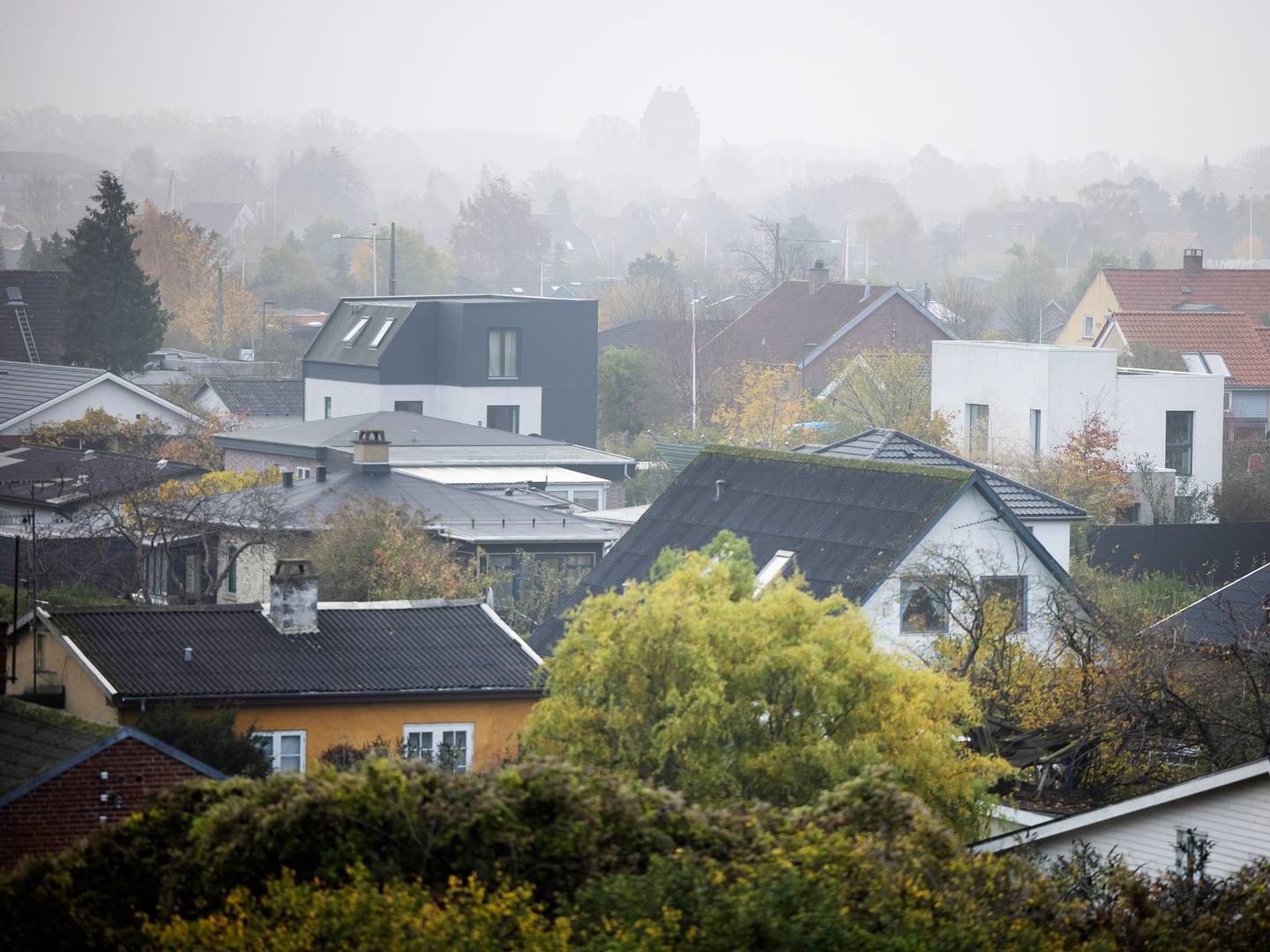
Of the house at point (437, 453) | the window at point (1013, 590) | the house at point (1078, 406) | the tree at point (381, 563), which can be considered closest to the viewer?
the window at point (1013, 590)

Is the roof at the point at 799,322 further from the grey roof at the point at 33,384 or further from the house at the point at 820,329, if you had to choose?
the grey roof at the point at 33,384

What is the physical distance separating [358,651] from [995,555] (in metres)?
8.67

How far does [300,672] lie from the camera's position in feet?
78.1

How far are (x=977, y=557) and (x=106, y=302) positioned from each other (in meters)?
48.7

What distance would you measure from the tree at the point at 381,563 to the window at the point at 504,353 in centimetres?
2659

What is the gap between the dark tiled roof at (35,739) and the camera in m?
18.6

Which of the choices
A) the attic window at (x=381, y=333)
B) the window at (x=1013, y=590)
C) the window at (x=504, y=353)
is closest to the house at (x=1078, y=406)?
the window at (x=504, y=353)

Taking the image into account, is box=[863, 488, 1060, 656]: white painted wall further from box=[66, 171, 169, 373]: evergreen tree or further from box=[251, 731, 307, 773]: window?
box=[66, 171, 169, 373]: evergreen tree

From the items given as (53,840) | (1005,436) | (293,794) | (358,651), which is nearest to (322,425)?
(1005,436)

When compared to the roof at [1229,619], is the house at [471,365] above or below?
above

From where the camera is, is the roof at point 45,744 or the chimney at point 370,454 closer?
the roof at point 45,744

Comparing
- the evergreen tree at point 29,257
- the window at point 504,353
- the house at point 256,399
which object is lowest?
the house at point 256,399

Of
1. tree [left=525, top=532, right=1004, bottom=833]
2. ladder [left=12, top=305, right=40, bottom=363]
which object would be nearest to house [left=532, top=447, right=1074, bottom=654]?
tree [left=525, top=532, right=1004, bottom=833]

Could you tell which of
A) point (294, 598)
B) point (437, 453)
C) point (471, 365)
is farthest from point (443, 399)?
point (294, 598)
